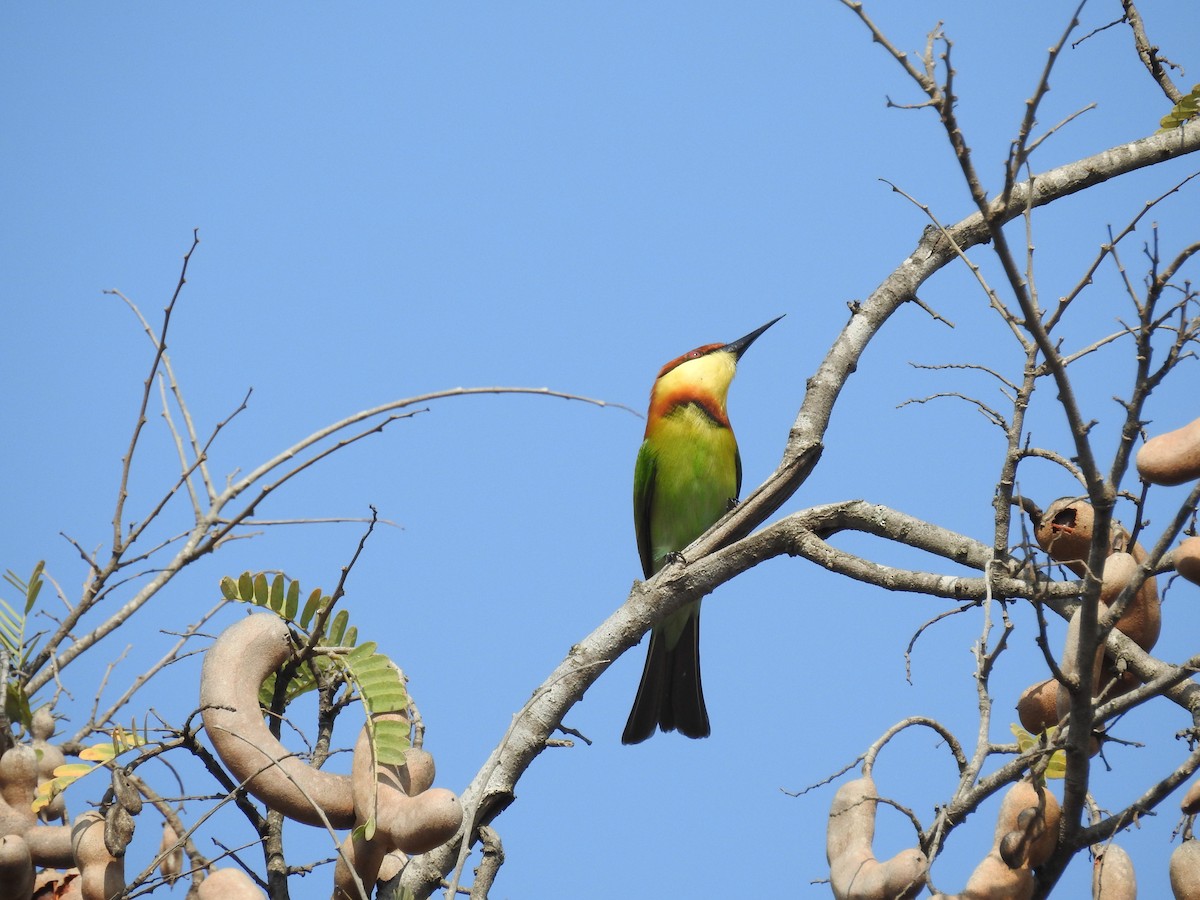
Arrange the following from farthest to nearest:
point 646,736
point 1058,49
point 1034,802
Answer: point 646,736 → point 1034,802 → point 1058,49

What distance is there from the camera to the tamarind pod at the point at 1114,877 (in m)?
2.38

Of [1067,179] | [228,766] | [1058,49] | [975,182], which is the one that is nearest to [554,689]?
[228,766]

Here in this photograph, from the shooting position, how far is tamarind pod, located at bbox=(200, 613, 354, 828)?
8.23 ft

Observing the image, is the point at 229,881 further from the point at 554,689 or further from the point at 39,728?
the point at 554,689

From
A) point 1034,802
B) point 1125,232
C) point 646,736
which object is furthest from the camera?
point 646,736

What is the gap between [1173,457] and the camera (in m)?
2.27

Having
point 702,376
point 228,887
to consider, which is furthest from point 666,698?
point 228,887

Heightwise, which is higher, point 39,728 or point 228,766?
point 39,728

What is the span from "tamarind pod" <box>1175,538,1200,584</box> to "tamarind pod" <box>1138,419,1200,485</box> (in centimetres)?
13

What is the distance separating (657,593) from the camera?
3.62 m

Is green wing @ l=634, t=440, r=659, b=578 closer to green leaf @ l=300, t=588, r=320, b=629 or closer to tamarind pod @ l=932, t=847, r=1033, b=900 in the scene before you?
green leaf @ l=300, t=588, r=320, b=629

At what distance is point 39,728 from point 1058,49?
2779mm

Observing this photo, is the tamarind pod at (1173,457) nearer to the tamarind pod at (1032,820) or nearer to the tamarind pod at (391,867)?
the tamarind pod at (1032,820)

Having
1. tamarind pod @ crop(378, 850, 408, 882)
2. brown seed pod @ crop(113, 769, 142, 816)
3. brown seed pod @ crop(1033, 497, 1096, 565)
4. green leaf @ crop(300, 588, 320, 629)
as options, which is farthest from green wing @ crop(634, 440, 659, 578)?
brown seed pod @ crop(113, 769, 142, 816)
